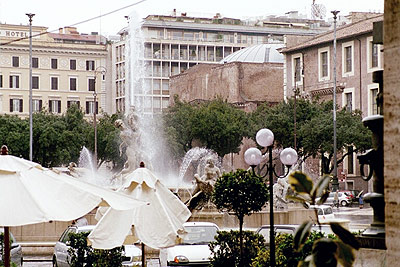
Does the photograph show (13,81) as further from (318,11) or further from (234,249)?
(234,249)

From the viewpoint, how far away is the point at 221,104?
229ft

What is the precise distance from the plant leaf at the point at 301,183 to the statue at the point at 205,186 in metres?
24.7

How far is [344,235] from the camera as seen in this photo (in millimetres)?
3777

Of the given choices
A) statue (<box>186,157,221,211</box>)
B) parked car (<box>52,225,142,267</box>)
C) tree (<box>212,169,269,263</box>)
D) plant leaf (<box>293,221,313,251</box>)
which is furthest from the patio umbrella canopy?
statue (<box>186,157,221,211</box>)

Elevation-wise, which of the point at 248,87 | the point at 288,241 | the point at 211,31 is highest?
the point at 211,31

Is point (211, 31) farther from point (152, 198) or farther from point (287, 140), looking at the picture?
point (152, 198)

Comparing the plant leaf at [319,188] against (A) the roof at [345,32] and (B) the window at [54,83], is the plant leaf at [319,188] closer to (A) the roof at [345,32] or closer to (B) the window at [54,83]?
(A) the roof at [345,32]

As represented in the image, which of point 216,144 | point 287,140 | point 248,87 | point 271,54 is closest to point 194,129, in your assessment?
point 216,144

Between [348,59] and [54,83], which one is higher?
[54,83]

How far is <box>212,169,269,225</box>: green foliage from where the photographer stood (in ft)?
53.5

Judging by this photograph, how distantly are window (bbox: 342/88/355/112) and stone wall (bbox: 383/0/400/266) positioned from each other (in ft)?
189

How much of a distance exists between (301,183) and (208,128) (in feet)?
206

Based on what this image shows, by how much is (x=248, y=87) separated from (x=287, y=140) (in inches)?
734

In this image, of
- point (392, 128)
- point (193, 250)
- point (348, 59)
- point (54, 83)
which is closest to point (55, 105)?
point (54, 83)
